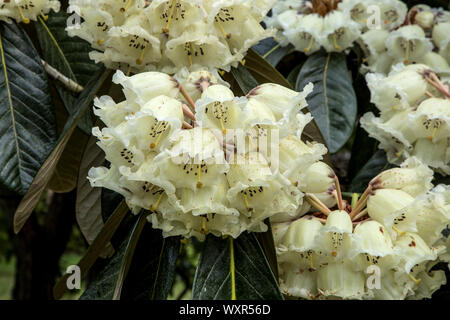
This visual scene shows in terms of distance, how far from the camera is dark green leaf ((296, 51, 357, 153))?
1.93 m

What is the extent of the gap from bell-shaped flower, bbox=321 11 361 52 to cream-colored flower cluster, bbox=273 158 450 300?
0.73 meters

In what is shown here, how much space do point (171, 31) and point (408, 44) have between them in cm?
92

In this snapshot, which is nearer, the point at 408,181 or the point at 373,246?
the point at 373,246

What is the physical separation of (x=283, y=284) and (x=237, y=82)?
1.61ft

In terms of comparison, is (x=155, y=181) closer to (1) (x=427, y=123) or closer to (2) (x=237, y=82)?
(2) (x=237, y=82)

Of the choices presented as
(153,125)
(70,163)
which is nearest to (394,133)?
(153,125)

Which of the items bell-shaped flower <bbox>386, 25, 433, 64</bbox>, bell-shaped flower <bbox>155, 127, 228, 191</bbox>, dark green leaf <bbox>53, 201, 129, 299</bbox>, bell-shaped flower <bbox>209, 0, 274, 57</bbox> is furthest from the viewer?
bell-shaped flower <bbox>386, 25, 433, 64</bbox>

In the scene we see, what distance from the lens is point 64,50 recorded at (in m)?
1.92

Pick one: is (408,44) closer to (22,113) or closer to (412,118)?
(412,118)

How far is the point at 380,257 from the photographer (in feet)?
4.50

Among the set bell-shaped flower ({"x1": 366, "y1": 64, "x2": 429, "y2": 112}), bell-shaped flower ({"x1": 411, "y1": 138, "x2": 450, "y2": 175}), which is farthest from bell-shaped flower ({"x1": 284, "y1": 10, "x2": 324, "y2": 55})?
bell-shaped flower ({"x1": 411, "y1": 138, "x2": 450, "y2": 175})

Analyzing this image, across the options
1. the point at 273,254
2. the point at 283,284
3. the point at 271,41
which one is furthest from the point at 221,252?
the point at 271,41

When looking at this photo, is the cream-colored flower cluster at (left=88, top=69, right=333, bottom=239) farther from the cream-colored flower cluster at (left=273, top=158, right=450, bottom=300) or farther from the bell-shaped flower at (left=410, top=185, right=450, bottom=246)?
the bell-shaped flower at (left=410, top=185, right=450, bottom=246)

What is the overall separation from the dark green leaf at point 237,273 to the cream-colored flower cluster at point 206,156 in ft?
0.17
